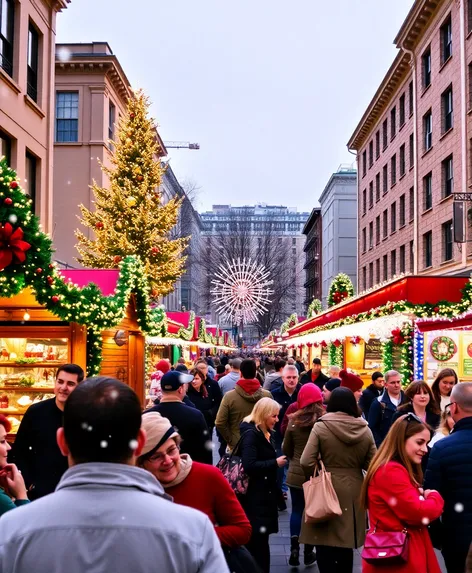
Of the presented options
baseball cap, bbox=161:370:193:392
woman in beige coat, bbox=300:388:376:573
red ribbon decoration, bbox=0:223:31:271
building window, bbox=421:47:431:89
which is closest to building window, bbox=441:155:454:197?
building window, bbox=421:47:431:89

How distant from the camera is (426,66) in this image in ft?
112

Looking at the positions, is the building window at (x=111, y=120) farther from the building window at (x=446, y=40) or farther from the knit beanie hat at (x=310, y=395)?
the knit beanie hat at (x=310, y=395)

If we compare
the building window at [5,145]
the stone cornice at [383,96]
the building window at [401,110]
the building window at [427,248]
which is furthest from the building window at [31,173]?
the building window at [401,110]

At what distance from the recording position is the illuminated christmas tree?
93.7 feet

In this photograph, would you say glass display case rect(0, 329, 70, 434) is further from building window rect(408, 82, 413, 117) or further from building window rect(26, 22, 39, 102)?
building window rect(408, 82, 413, 117)

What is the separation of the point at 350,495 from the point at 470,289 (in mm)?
9361

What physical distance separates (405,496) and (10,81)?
656 inches

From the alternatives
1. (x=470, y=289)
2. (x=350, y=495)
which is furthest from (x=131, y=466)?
(x=470, y=289)

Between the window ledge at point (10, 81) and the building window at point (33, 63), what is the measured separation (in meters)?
1.66

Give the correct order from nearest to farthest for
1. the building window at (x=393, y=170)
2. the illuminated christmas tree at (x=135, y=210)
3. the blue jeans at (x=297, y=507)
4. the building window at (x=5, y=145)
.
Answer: the blue jeans at (x=297, y=507)
the building window at (x=5, y=145)
the illuminated christmas tree at (x=135, y=210)
the building window at (x=393, y=170)

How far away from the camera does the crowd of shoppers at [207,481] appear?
6.46 ft

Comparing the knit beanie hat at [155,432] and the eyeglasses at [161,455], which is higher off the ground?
the knit beanie hat at [155,432]

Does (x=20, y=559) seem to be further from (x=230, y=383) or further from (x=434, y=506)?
(x=230, y=383)

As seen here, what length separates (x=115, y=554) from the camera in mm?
1938
